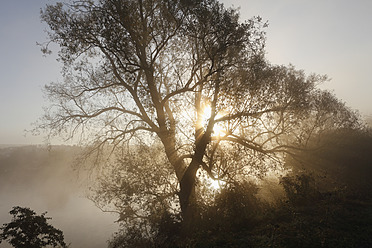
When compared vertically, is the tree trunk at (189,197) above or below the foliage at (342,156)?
below

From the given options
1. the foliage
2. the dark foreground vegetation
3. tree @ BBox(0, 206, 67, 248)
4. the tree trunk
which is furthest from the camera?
the foliage

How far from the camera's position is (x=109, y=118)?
1439 cm

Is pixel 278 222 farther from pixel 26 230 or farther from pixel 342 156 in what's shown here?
pixel 342 156

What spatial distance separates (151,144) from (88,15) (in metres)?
7.94

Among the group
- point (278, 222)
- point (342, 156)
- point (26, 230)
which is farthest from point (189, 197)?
point (342, 156)

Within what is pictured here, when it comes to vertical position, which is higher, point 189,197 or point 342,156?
point 342,156

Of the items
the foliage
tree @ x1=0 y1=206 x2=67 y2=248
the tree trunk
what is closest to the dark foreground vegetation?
the tree trunk

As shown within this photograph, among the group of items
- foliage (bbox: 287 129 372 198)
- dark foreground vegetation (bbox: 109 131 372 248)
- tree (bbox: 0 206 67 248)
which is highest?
foliage (bbox: 287 129 372 198)

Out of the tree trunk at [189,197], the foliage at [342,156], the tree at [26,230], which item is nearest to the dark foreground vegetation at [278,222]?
the tree trunk at [189,197]

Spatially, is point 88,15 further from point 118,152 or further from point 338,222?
point 338,222

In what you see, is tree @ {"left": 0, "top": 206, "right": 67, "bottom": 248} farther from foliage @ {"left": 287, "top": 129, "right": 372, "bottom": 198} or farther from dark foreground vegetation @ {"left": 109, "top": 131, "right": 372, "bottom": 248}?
foliage @ {"left": 287, "top": 129, "right": 372, "bottom": 198}

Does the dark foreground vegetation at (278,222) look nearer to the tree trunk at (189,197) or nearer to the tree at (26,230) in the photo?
the tree trunk at (189,197)

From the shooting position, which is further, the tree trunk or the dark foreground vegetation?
the tree trunk

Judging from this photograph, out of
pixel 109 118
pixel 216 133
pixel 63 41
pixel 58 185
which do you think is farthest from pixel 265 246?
pixel 58 185
